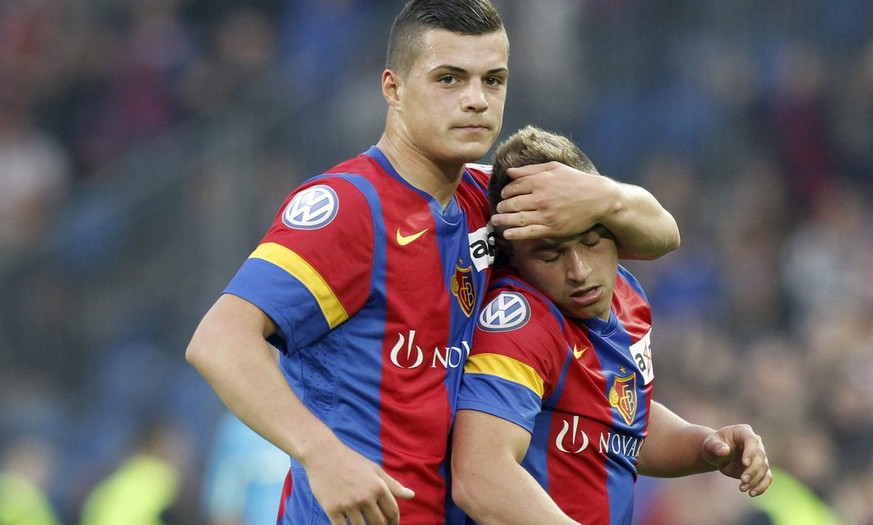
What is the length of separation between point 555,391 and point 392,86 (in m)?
0.93

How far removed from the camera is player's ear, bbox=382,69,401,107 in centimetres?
371

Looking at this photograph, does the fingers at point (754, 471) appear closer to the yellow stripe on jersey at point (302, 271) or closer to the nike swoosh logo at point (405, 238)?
the nike swoosh logo at point (405, 238)

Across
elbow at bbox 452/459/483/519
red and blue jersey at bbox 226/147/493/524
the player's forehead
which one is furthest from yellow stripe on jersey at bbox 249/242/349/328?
the player's forehead

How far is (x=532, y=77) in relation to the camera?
10234 millimetres

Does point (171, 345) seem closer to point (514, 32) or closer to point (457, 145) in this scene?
point (514, 32)

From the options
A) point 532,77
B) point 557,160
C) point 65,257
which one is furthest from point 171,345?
point 557,160

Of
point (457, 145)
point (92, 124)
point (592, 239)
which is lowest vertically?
point (92, 124)

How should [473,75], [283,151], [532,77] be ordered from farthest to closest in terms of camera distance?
[532,77]
[283,151]
[473,75]

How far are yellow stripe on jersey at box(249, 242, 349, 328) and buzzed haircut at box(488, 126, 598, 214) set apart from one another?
66 cm

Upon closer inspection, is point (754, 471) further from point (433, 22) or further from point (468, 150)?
point (433, 22)

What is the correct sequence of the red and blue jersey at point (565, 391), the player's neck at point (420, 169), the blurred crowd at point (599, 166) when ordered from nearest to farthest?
the red and blue jersey at point (565, 391) < the player's neck at point (420, 169) < the blurred crowd at point (599, 166)

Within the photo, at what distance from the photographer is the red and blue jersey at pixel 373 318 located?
3365 mm

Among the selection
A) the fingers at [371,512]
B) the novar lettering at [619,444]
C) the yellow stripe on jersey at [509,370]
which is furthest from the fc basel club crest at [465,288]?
the fingers at [371,512]

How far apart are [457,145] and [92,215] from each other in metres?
7.08
